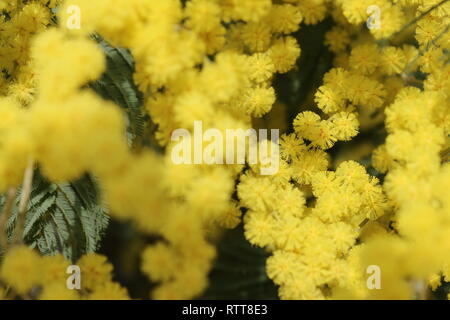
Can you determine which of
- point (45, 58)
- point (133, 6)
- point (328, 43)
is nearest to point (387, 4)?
point (328, 43)

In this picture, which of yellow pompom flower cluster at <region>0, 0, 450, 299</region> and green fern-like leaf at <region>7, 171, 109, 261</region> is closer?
yellow pompom flower cluster at <region>0, 0, 450, 299</region>

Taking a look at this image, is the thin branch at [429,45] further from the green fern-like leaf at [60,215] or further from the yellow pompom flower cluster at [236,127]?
the green fern-like leaf at [60,215]

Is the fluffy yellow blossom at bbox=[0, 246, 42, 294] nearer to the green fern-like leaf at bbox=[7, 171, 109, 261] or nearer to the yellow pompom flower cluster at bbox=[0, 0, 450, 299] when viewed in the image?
the yellow pompom flower cluster at bbox=[0, 0, 450, 299]

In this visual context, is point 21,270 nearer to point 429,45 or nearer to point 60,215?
point 60,215

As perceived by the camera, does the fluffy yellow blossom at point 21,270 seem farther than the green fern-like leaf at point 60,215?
No

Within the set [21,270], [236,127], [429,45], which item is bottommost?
[21,270]

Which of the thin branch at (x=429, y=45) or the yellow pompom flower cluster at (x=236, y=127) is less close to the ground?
the thin branch at (x=429, y=45)

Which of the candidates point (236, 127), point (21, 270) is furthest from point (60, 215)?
point (236, 127)

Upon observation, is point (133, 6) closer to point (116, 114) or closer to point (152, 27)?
point (152, 27)

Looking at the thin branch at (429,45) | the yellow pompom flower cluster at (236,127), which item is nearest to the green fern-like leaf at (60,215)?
the yellow pompom flower cluster at (236,127)

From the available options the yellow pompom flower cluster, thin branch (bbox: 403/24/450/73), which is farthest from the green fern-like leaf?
thin branch (bbox: 403/24/450/73)

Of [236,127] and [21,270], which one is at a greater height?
[236,127]
